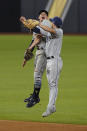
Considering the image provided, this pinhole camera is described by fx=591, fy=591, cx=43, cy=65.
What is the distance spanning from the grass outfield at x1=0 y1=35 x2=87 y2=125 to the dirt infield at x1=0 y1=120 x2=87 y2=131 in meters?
0.60

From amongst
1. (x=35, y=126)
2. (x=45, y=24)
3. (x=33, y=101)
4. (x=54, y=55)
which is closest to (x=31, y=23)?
(x=45, y=24)

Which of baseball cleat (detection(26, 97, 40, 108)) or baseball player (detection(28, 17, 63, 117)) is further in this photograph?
baseball cleat (detection(26, 97, 40, 108))

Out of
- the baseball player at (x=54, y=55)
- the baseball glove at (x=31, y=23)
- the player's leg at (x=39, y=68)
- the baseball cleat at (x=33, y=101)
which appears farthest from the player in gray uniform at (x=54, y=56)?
the baseball cleat at (x=33, y=101)

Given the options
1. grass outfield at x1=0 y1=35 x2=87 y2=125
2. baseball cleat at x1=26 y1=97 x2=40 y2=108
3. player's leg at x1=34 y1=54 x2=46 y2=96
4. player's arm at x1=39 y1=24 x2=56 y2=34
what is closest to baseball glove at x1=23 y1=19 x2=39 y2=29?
player's arm at x1=39 y1=24 x2=56 y2=34

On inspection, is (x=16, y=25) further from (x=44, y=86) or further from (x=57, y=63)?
(x=57, y=63)

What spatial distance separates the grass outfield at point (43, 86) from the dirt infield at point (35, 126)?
1.96 ft

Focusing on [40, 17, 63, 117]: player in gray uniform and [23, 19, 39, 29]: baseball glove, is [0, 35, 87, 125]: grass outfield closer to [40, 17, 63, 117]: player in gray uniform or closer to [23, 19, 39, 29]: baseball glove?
[40, 17, 63, 117]: player in gray uniform

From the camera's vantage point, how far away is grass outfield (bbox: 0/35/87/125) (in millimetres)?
11073

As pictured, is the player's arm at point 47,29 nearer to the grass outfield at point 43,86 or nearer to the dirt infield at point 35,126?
the dirt infield at point 35,126

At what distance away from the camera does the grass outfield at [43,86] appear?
11.1m

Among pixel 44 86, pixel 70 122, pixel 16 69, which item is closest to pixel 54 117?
pixel 70 122

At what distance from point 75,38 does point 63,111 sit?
1571 cm

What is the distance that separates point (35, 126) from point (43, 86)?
5.15 meters

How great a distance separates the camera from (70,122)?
1036cm
